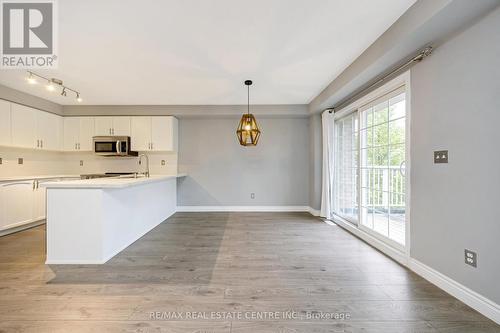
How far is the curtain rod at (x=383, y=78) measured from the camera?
2220 mm

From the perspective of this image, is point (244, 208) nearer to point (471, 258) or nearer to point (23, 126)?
point (471, 258)

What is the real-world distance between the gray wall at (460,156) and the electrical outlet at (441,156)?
0.05 meters

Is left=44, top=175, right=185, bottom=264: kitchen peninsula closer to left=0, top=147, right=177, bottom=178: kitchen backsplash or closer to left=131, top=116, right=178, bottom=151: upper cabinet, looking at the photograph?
left=131, top=116, right=178, bottom=151: upper cabinet

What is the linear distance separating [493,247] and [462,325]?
0.62 metres

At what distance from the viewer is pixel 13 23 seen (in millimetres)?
2172

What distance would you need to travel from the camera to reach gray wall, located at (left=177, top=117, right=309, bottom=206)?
5410 mm

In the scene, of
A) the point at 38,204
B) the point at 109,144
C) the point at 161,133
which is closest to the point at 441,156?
the point at 161,133

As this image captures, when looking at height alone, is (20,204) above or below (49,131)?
below

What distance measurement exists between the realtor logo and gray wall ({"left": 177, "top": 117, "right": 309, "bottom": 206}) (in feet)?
9.27

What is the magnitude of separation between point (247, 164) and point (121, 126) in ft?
9.81

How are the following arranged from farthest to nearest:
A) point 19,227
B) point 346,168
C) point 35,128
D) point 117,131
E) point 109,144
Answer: point 117,131
point 109,144
point 346,168
point 35,128
point 19,227

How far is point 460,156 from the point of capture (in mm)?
1884

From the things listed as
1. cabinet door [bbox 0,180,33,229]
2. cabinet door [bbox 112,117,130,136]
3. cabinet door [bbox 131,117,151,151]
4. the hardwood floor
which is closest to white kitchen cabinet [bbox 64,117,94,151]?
cabinet door [bbox 112,117,130,136]

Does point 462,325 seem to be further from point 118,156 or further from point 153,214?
point 118,156
